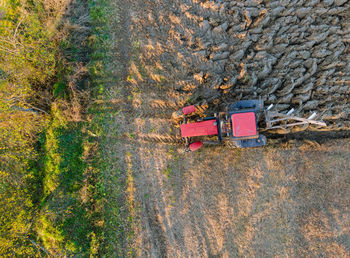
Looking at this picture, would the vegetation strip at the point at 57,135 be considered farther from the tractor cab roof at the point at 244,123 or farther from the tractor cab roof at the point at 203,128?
the tractor cab roof at the point at 244,123

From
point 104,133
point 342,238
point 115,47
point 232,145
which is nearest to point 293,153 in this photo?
point 232,145

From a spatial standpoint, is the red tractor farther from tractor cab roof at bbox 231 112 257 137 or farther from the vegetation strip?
the vegetation strip

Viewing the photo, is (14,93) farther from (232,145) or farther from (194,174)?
(232,145)

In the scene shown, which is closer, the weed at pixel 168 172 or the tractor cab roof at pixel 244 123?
the tractor cab roof at pixel 244 123

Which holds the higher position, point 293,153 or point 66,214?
point 293,153

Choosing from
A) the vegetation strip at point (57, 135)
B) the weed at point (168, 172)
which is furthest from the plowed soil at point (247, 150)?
the vegetation strip at point (57, 135)

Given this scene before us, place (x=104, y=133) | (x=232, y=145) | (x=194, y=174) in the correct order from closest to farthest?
1. (x=232, y=145)
2. (x=194, y=174)
3. (x=104, y=133)

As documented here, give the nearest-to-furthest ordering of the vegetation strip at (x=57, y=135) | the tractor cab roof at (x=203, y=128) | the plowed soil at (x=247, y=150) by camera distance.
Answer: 1. the tractor cab roof at (x=203, y=128)
2. the plowed soil at (x=247, y=150)
3. the vegetation strip at (x=57, y=135)
